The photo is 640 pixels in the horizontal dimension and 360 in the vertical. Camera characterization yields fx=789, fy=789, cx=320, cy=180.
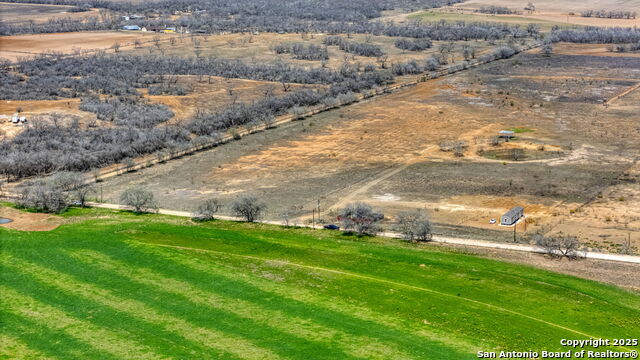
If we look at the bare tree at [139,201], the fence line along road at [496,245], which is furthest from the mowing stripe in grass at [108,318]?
the fence line along road at [496,245]

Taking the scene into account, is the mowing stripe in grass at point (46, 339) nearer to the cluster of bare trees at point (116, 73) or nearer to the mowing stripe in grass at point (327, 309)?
the mowing stripe in grass at point (327, 309)

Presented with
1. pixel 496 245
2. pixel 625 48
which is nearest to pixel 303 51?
pixel 625 48

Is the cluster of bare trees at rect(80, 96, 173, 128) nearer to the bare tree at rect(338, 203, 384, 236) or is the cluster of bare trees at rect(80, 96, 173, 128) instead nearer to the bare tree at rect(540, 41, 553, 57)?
the bare tree at rect(338, 203, 384, 236)

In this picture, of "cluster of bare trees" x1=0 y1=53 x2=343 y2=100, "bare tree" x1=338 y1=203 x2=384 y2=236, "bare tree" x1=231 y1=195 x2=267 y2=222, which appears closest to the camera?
"bare tree" x1=338 y1=203 x2=384 y2=236

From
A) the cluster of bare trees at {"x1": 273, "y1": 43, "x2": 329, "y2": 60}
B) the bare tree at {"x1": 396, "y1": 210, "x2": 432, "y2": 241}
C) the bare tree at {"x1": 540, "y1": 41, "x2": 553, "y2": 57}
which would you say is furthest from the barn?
the bare tree at {"x1": 540, "y1": 41, "x2": 553, "y2": 57}

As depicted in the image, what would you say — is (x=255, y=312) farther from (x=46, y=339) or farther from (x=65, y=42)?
(x=65, y=42)
